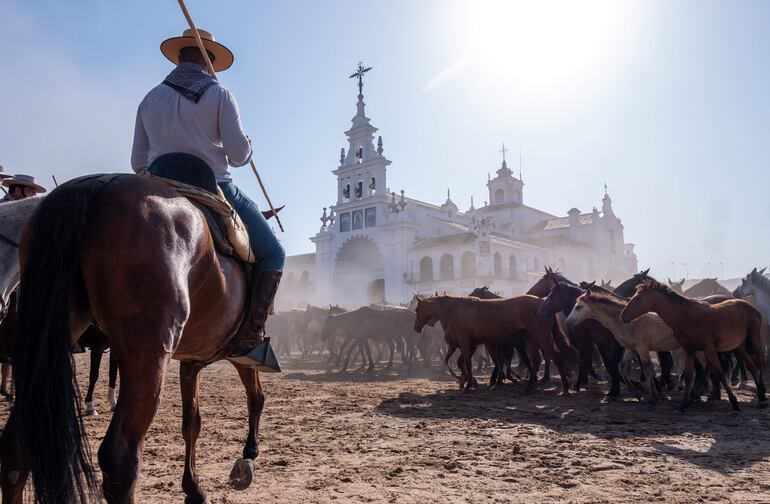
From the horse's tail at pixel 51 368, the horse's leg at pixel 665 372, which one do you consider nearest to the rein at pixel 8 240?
the horse's tail at pixel 51 368

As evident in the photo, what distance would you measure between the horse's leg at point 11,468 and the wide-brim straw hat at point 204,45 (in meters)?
2.59

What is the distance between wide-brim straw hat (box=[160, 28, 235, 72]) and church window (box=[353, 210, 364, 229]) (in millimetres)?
49699

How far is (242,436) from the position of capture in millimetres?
6281

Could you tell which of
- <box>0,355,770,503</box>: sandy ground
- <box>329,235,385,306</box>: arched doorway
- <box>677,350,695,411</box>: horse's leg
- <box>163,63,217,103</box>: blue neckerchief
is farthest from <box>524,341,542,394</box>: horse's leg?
<box>329,235,385,306</box>: arched doorway

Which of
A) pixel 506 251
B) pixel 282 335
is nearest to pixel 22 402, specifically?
pixel 282 335

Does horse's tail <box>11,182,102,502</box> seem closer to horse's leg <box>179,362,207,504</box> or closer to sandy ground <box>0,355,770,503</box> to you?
horse's leg <box>179,362,207,504</box>

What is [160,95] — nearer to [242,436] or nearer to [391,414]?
[242,436]

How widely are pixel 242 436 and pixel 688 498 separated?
4577mm

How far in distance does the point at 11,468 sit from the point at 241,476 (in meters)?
1.98

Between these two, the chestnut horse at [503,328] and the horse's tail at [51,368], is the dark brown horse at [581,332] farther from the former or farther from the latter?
the horse's tail at [51,368]

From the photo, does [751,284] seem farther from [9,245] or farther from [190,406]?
[9,245]

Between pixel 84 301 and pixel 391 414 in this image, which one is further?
pixel 391 414

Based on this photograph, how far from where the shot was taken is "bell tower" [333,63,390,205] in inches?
2112

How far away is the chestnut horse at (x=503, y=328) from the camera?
1091cm
